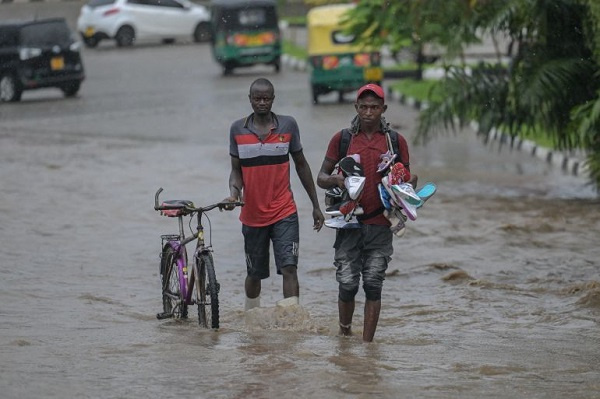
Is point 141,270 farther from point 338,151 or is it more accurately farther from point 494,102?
point 494,102

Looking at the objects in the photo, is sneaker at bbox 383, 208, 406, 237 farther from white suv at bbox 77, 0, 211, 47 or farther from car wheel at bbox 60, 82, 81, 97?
white suv at bbox 77, 0, 211, 47

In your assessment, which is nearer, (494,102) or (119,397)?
(119,397)

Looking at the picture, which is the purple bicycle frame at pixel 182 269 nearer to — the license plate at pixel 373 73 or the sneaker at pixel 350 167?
the sneaker at pixel 350 167

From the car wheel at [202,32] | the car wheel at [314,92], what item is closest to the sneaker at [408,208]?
the car wheel at [314,92]

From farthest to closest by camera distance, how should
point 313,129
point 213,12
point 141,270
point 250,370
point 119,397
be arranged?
point 213,12, point 313,129, point 141,270, point 250,370, point 119,397

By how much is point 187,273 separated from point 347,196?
4.75 ft

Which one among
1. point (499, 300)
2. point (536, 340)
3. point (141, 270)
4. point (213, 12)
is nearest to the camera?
point (536, 340)

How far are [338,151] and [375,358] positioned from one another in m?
1.19

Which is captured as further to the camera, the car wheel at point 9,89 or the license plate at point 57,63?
the license plate at point 57,63

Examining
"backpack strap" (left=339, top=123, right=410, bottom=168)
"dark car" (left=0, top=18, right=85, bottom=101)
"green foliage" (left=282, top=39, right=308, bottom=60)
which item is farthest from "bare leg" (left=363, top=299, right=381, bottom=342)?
"green foliage" (left=282, top=39, right=308, bottom=60)

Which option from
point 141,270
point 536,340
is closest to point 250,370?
point 536,340

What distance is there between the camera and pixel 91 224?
45.9 ft

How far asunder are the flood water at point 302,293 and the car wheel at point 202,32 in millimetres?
21946

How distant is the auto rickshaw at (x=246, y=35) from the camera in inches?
1308
